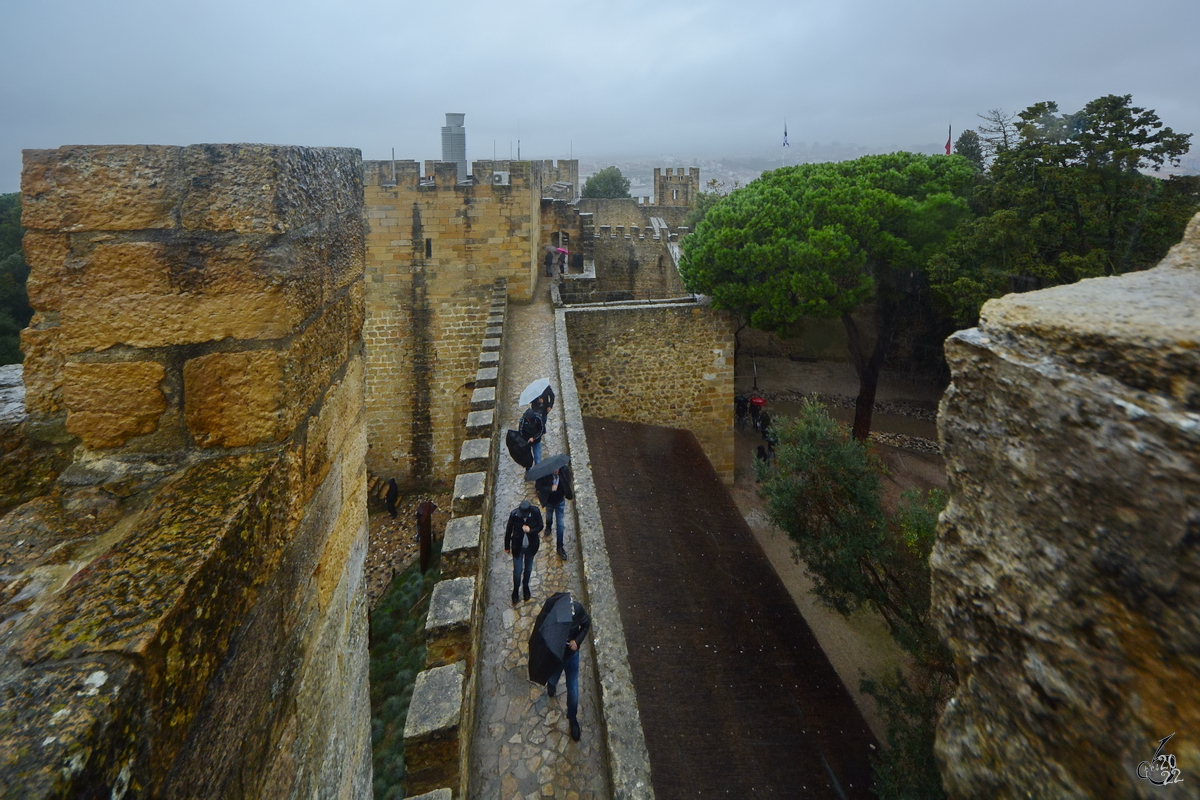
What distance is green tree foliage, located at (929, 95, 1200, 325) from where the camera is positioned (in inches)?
425

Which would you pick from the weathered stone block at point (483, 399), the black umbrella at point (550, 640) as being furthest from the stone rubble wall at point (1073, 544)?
the weathered stone block at point (483, 399)

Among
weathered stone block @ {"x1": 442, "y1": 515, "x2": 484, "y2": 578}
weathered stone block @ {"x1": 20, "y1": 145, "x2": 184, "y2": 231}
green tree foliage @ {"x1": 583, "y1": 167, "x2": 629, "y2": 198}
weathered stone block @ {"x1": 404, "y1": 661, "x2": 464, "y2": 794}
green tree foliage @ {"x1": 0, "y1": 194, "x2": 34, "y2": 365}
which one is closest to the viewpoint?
weathered stone block @ {"x1": 20, "y1": 145, "x2": 184, "y2": 231}

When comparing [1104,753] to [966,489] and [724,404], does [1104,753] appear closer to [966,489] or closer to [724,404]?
[966,489]

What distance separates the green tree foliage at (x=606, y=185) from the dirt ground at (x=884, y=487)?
94.3ft

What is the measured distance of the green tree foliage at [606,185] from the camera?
4653 centimetres

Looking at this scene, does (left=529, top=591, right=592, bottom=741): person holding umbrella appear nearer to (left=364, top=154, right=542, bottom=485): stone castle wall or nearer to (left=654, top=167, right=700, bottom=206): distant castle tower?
(left=364, top=154, right=542, bottom=485): stone castle wall

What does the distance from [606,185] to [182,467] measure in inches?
1893

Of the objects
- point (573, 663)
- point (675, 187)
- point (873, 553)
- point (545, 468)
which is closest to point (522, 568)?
point (545, 468)

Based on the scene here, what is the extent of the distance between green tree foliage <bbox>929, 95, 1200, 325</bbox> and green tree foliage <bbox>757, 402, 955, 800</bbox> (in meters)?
4.84

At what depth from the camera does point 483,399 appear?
9289 mm

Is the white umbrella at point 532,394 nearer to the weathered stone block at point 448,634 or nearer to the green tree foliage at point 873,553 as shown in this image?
the weathered stone block at point 448,634

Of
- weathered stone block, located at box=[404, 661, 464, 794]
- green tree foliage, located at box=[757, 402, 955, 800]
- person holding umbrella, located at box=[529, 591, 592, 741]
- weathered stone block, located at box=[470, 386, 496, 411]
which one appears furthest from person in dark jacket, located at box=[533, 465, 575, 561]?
green tree foliage, located at box=[757, 402, 955, 800]

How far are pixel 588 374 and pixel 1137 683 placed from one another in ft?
43.4

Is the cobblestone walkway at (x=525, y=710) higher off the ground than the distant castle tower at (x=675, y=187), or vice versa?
the distant castle tower at (x=675, y=187)
